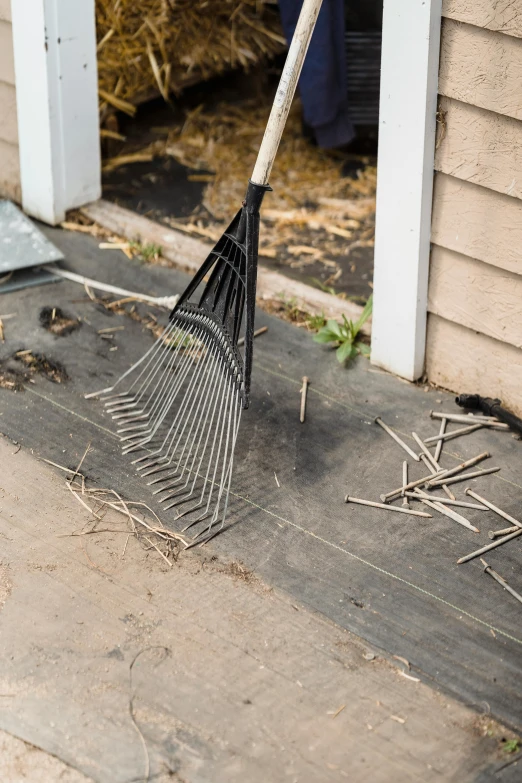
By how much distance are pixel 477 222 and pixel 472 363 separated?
0.48 meters

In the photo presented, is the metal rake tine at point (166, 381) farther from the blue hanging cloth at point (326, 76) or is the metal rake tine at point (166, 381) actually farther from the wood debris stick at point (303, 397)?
the blue hanging cloth at point (326, 76)

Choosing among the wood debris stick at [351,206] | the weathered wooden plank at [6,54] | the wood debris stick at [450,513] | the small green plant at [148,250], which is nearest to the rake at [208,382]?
the wood debris stick at [450,513]

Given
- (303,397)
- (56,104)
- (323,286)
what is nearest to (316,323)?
(323,286)

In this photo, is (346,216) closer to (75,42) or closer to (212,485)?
(75,42)

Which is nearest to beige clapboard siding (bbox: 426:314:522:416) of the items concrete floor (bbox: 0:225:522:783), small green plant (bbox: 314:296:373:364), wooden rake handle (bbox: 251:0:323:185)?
concrete floor (bbox: 0:225:522:783)

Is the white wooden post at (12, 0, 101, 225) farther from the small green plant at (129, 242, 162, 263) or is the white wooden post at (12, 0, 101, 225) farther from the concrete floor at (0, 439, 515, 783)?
the concrete floor at (0, 439, 515, 783)

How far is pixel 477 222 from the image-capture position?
3107mm

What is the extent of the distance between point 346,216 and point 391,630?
252 cm

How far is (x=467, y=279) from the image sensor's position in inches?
127

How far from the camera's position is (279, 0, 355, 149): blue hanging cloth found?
4566 millimetres

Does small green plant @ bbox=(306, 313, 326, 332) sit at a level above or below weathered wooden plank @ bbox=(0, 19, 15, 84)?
below

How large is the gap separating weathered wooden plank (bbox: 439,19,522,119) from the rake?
1.51 feet

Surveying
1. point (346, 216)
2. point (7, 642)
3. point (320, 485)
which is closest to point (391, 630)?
point (320, 485)

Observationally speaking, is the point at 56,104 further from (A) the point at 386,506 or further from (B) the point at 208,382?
(A) the point at 386,506
